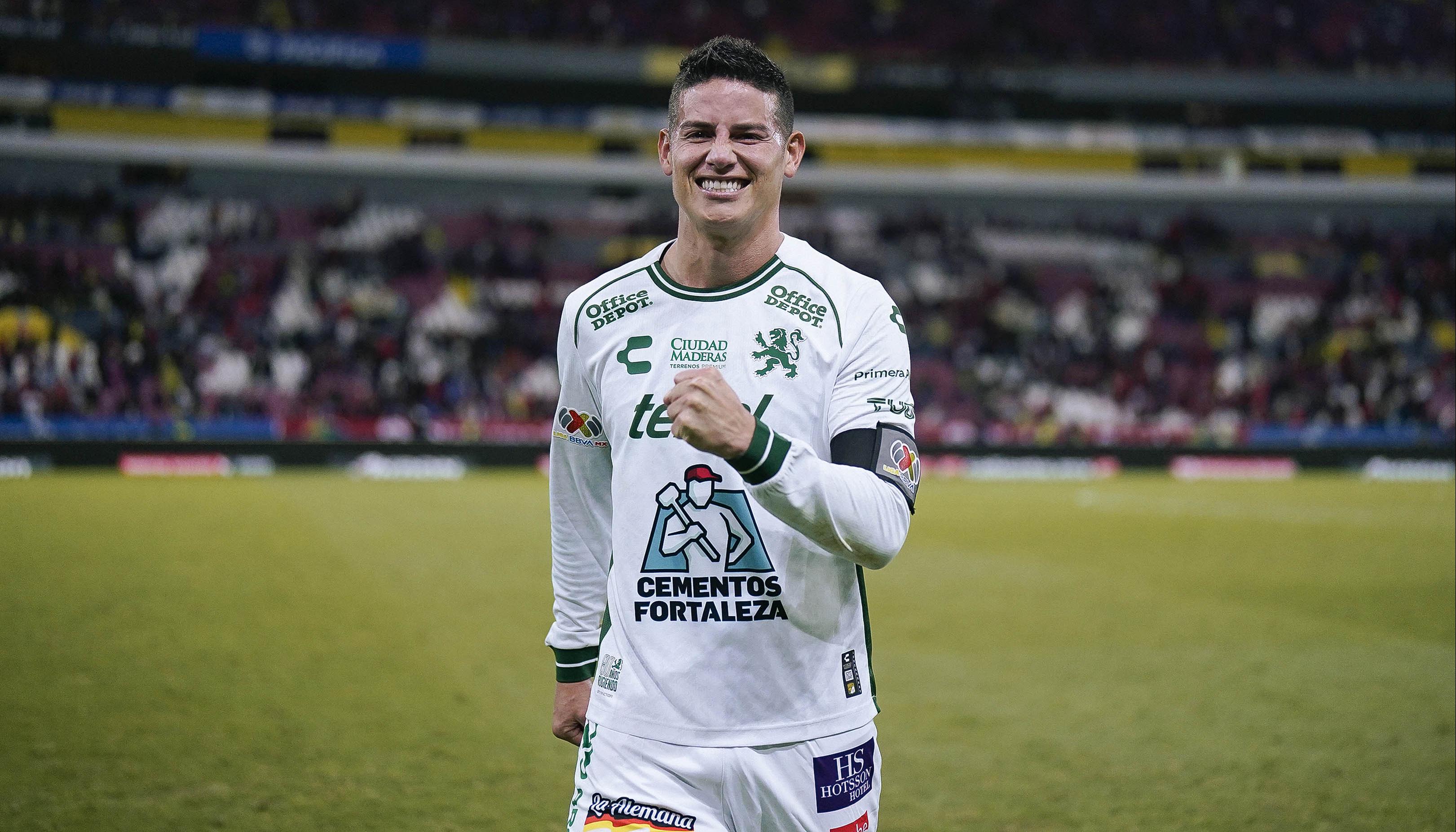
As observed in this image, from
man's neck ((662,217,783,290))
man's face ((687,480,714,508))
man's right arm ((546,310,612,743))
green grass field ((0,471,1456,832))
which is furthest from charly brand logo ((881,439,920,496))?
green grass field ((0,471,1456,832))

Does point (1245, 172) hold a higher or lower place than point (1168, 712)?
higher

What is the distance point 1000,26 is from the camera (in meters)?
37.5

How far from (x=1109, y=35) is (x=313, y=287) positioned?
24939 millimetres

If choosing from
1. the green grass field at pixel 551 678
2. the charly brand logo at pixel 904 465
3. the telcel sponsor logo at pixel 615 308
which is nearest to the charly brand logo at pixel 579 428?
the telcel sponsor logo at pixel 615 308

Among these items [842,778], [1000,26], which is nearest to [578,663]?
[842,778]

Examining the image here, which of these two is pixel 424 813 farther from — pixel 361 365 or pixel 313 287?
pixel 313 287

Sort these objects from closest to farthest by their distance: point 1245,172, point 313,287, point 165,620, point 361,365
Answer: point 165,620 < point 361,365 < point 313,287 < point 1245,172

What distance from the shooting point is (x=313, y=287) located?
98.8ft

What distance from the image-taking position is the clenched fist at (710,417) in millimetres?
2324

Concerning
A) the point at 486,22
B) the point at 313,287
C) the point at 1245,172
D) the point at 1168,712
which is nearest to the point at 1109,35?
the point at 1245,172

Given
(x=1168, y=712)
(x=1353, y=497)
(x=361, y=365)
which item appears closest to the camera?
(x=1168, y=712)

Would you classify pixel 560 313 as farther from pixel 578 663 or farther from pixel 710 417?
pixel 710 417

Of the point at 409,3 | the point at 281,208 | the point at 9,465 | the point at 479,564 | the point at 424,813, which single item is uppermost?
the point at 409,3

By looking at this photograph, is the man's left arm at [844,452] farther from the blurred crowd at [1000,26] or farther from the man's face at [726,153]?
the blurred crowd at [1000,26]
